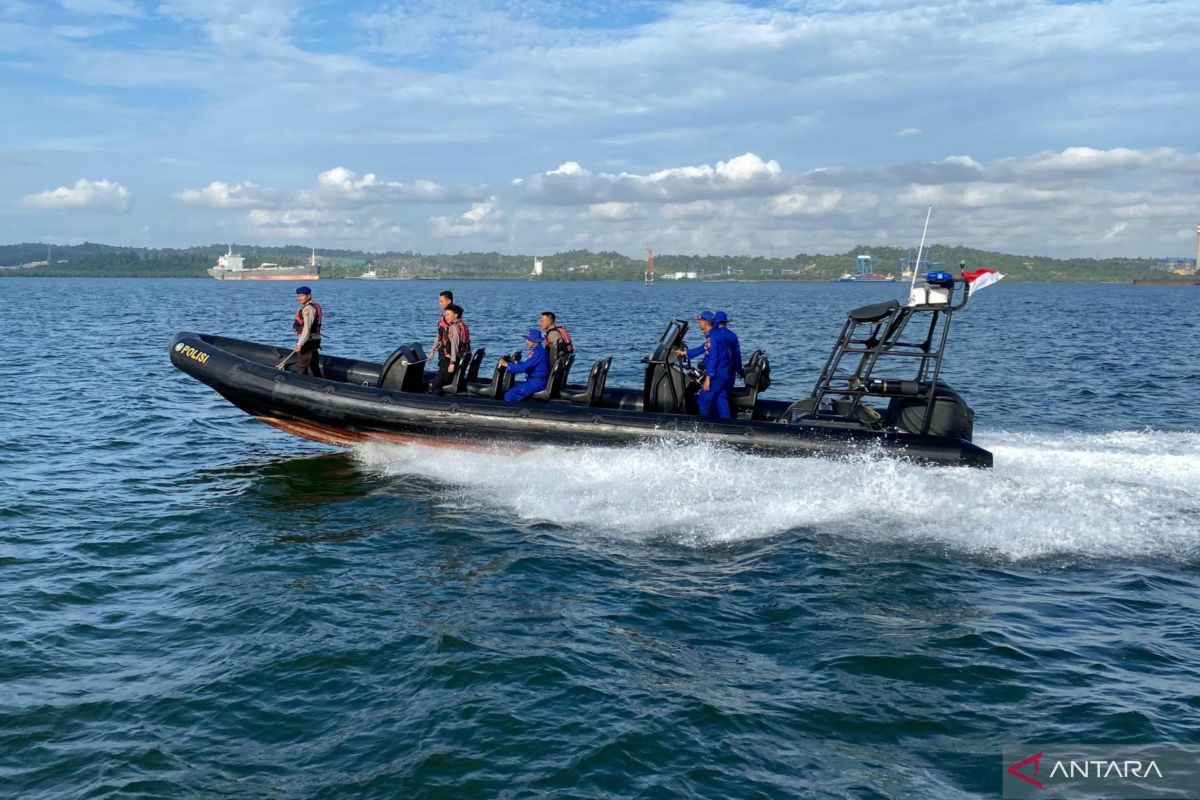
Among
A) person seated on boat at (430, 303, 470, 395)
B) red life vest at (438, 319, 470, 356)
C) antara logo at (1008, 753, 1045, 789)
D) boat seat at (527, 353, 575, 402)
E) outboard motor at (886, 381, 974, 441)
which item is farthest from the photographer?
red life vest at (438, 319, 470, 356)

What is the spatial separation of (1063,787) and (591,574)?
13.6 feet

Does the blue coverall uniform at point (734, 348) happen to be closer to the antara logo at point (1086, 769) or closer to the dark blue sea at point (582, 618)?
the dark blue sea at point (582, 618)

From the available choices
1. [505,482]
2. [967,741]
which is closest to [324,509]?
[505,482]

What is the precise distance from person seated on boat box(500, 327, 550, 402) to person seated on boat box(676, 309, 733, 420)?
165cm

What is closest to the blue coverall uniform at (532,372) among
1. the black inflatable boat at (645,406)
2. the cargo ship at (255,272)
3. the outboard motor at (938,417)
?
the black inflatable boat at (645,406)

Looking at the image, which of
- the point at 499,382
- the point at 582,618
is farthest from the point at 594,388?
the point at 582,618

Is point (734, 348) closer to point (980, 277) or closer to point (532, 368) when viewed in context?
point (532, 368)

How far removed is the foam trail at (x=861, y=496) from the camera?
30.0 ft

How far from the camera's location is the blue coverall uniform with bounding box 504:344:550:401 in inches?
467

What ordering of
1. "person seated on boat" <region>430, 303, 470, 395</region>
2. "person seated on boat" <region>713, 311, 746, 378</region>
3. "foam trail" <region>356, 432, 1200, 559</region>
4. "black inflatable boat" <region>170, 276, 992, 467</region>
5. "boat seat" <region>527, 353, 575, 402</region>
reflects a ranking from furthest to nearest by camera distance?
1. "person seated on boat" <region>430, 303, 470, 395</region>
2. "boat seat" <region>527, 353, 575, 402</region>
3. "person seated on boat" <region>713, 311, 746, 378</region>
4. "black inflatable boat" <region>170, 276, 992, 467</region>
5. "foam trail" <region>356, 432, 1200, 559</region>

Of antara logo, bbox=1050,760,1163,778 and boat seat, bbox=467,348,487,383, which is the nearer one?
antara logo, bbox=1050,760,1163,778

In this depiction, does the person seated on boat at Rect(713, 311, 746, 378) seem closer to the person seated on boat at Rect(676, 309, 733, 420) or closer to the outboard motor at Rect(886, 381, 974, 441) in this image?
the person seated on boat at Rect(676, 309, 733, 420)

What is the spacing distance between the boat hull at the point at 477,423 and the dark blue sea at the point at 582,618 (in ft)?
0.87

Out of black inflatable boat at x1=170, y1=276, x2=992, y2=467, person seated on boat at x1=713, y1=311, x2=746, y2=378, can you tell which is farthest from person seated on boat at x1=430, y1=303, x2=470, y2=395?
person seated on boat at x1=713, y1=311, x2=746, y2=378
